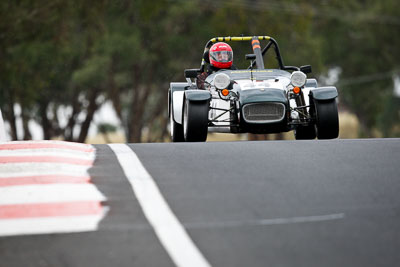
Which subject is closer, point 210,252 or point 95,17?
point 210,252

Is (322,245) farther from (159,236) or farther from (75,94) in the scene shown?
(75,94)

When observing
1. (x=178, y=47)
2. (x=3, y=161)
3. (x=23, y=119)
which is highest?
(x=3, y=161)

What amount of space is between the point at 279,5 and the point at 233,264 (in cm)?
3150

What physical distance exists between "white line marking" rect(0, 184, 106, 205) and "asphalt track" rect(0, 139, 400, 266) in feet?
0.46

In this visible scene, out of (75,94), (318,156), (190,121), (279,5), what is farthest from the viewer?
(75,94)

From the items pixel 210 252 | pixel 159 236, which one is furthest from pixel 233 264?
pixel 159 236

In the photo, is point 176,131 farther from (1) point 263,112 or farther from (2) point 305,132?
(2) point 305,132

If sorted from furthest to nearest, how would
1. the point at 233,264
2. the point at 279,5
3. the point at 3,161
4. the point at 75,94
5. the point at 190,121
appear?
the point at 75,94
the point at 279,5
the point at 190,121
the point at 3,161
the point at 233,264

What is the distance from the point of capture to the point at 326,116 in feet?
40.3

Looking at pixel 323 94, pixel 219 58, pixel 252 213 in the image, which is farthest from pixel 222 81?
pixel 252 213

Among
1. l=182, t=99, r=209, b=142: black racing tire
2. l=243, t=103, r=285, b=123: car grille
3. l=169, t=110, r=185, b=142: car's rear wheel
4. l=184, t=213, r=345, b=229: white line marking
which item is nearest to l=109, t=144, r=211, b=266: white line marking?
l=184, t=213, r=345, b=229: white line marking

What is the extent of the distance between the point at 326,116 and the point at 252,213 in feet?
21.4

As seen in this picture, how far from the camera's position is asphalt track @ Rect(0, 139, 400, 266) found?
5070 mm

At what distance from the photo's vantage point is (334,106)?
1234 centimetres
